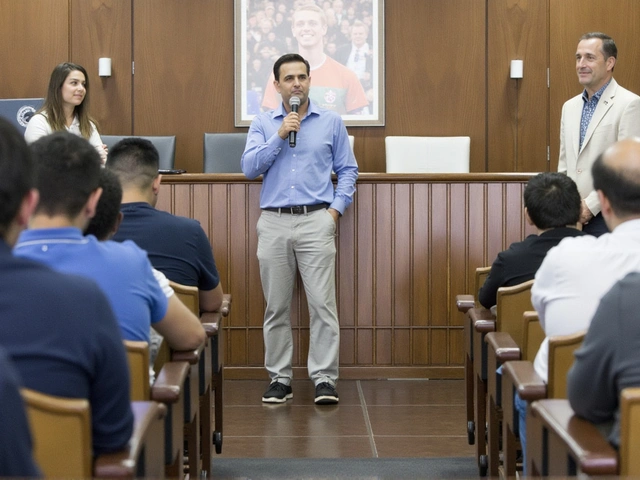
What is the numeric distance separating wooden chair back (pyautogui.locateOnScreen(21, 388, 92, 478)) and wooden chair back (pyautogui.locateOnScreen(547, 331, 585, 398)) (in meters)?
1.15

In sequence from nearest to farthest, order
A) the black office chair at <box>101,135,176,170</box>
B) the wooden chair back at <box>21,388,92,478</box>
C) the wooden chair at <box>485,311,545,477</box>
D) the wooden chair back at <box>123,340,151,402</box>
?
the wooden chair back at <box>21,388,92,478</box> < the wooden chair back at <box>123,340,151,402</box> < the wooden chair at <box>485,311,545,477</box> < the black office chair at <box>101,135,176,170</box>

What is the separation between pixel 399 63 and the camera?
7609mm

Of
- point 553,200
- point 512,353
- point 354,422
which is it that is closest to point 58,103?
point 354,422

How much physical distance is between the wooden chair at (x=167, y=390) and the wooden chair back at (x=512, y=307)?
3.57 ft

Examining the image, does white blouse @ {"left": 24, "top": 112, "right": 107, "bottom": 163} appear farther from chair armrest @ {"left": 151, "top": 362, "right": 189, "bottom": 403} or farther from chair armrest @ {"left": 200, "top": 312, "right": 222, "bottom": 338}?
chair armrest @ {"left": 151, "top": 362, "right": 189, "bottom": 403}

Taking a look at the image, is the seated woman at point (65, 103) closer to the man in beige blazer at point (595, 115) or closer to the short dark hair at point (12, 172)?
the man in beige blazer at point (595, 115)

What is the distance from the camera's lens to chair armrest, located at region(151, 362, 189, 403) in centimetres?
219

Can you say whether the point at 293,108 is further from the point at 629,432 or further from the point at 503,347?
the point at 629,432

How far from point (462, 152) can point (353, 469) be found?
392 centimetres

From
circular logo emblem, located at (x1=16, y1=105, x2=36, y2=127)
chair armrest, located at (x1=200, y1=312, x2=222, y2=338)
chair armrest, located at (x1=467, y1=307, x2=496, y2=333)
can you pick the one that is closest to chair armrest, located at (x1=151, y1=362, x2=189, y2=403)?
chair armrest, located at (x1=200, y1=312, x2=222, y2=338)

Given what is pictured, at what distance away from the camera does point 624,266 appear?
220 centimetres

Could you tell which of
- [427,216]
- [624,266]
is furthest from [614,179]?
[427,216]

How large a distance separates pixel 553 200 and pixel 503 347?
70cm

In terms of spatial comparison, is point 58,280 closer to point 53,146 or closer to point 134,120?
point 53,146
